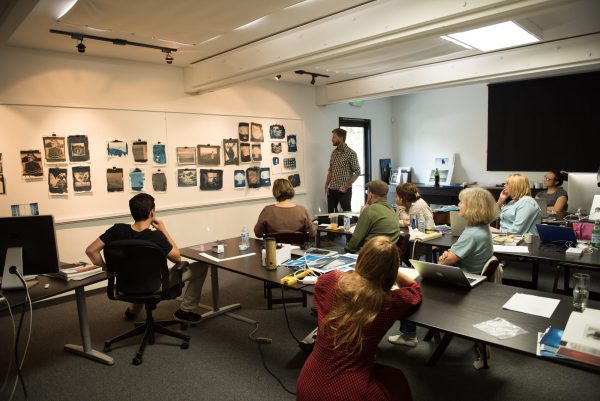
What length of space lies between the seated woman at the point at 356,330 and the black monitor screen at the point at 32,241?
1.85 m

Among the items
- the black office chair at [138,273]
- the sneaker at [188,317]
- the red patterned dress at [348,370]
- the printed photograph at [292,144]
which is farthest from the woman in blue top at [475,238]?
the printed photograph at [292,144]

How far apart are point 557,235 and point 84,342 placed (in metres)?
3.94

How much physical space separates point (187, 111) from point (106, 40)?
1.45m

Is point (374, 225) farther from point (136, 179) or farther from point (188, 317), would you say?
point (136, 179)

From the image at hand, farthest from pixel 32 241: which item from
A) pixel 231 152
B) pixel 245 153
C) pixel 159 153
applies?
pixel 245 153

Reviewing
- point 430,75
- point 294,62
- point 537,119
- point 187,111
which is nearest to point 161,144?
point 187,111

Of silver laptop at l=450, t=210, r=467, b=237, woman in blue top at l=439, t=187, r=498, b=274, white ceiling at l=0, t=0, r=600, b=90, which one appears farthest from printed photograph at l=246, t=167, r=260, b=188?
woman in blue top at l=439, t=187, r=498, b=274

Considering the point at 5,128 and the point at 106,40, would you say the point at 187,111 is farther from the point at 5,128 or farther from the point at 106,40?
the point at 5,128

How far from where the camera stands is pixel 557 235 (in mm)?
3359

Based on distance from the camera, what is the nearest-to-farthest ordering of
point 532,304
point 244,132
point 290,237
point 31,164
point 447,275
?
point 532,304 < point 447,275 < point 290,237 < point 31,164 < point 244,132

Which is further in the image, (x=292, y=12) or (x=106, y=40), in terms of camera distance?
(x=106, y=40)

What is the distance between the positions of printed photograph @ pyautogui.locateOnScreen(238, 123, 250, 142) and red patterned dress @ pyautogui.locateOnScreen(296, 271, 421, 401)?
423cm

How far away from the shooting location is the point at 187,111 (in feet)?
17.0

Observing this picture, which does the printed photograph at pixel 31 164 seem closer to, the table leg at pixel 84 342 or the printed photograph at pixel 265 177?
the table leg at pixel 84 342
